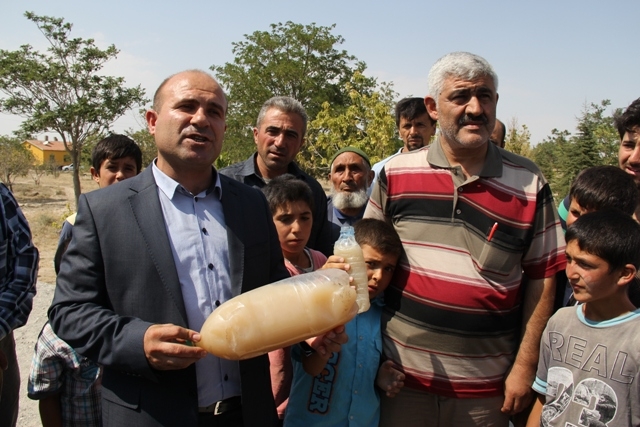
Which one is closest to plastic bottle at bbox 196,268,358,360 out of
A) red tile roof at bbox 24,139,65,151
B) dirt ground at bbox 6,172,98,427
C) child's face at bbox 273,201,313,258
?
child's face at bbox 273,201,313,258

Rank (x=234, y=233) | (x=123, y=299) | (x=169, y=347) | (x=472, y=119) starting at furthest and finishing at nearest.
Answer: (x=472, y=119), (x=234, y=233), (x=123, y=299), (x=169, y=347)

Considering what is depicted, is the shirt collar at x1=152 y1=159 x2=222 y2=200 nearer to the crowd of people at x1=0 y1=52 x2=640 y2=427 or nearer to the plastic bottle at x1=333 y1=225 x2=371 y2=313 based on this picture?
the crowd of people at x1=0 y1=52 x2=640 y2=427

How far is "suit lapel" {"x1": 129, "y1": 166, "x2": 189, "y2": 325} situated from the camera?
2076 mm

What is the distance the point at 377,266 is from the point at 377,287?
14 centimetres

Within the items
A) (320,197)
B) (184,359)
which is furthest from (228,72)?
(184,359)

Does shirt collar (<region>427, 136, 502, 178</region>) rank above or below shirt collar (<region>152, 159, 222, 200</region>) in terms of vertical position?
above

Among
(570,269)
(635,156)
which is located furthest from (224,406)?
(635,156)

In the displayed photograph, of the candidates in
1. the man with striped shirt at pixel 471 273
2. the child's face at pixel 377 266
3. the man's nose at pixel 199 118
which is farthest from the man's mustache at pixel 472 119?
the man's nose at pixel 199 118

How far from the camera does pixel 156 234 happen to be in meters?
2.12

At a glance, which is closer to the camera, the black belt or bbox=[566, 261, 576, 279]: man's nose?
the black belt

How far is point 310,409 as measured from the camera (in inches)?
114

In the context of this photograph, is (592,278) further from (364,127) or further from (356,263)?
(364,127)

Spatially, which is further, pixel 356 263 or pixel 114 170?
pixel 114 170

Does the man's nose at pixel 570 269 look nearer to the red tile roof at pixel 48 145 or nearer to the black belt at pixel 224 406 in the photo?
the black belt at pixel 224 406
